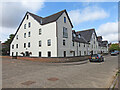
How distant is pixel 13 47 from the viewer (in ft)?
106

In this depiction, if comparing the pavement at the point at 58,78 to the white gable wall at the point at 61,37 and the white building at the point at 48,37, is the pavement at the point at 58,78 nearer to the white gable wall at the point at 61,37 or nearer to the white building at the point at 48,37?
the white building at the point at 48,37

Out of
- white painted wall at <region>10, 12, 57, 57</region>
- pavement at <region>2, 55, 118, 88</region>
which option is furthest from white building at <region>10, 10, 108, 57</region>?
pavement at <region>2, 55, 118, 88</region>

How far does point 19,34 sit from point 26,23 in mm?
5166

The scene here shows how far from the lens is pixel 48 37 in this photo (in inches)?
845

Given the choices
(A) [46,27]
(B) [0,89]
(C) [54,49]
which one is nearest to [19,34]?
(A) [46,27]

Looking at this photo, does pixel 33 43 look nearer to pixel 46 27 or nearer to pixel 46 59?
pixel 46 27

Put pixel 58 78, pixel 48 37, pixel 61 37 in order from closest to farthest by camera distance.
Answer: pixel 58 78 → pixel 61 37 → pixel 48 37

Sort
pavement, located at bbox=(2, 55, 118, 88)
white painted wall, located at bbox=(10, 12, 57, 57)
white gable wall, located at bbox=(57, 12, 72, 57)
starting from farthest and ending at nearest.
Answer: white gable wall, located at bbox=(57, 12, 72, 57) < white painted wall, located at bbox=(10, 12, 57, 57) < pavement, located at bbox=(2, 55, 118, 88)

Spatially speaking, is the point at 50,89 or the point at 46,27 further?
the point at 46,27

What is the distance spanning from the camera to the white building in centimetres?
2046

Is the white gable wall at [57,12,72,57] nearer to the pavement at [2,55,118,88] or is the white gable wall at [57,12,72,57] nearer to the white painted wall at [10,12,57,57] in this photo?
the white painted wall at [10,12,57,57]

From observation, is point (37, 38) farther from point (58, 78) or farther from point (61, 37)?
point (58, 78)

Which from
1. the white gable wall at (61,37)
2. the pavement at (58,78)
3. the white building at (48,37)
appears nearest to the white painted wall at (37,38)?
the white building at (48,37)

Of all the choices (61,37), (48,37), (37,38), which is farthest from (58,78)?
(37,38)
